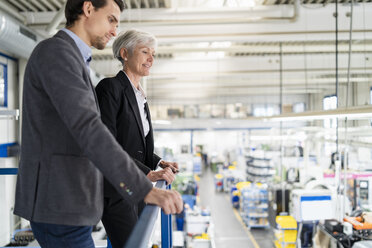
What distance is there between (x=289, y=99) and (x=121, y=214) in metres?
20.3

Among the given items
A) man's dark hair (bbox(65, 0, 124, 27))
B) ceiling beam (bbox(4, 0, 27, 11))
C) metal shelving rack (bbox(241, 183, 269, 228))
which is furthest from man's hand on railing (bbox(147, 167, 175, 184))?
metal shelving rack (bbox(241, 183, 269, 228))

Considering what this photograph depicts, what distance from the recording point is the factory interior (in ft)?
16.9

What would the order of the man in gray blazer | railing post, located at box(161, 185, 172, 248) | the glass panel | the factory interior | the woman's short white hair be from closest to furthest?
the man in gray blazer, railing post, located at box(161, 185, 172, 248), the woman's short white hair, the factory interior, the glass panel

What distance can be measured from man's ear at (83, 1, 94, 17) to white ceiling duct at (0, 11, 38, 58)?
13.2 feet

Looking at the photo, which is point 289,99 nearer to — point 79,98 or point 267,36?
point 267,36

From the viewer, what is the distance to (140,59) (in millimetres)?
1538

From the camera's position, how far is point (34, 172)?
34.5 inches

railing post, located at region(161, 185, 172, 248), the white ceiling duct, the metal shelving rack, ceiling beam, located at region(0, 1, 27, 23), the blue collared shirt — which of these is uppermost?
ceiling beam, located at region(0, 1, 27, 23)

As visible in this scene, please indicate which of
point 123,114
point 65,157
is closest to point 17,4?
point 123,114

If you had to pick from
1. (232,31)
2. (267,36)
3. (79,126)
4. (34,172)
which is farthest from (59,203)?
(267,36)

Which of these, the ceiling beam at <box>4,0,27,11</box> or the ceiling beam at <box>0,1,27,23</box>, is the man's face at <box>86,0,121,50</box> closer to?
the ceiling beam at <box>0,1,27,23</box>

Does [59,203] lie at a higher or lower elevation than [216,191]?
higher

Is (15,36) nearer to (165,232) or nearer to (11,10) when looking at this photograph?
(11,10)

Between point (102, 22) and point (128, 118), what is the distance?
485mm
